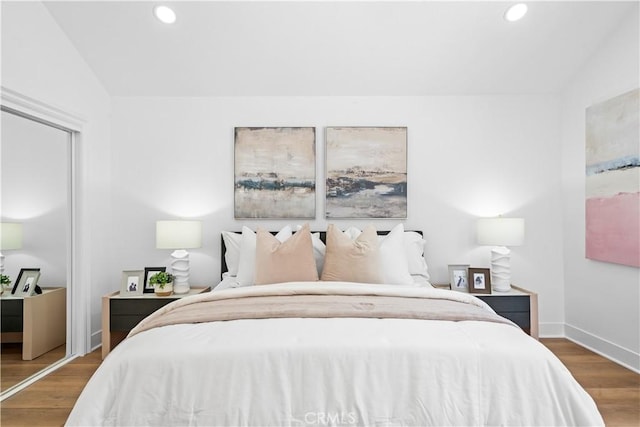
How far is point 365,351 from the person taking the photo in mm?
1580

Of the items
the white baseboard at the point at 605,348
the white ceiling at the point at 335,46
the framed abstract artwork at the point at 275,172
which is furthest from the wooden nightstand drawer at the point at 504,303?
the white ceiling at the point at 335,46

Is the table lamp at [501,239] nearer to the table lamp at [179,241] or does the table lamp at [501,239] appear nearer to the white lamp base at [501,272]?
the white lamp base at [501,272]

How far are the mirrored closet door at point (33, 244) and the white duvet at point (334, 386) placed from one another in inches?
59.4

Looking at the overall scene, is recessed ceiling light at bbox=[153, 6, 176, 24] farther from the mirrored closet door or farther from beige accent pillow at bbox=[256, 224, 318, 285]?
beige accent pillow at bbox=[256, 224, 318, 285]

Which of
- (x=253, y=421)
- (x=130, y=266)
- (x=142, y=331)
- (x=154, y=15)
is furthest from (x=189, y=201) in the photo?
(x=253, y=421)

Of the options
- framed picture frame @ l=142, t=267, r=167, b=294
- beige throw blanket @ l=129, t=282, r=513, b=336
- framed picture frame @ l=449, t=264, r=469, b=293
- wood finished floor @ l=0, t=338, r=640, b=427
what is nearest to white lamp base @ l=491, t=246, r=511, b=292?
framed picture frame @ l=449, t=264, r=469, b=293

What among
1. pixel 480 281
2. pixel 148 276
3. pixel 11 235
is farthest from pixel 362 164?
pixel 11 235

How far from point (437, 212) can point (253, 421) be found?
8.77 feet

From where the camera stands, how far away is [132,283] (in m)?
3.22

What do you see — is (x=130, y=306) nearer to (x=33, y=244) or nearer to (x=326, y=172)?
(x=33, y=244)

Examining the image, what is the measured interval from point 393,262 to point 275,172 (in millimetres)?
1452

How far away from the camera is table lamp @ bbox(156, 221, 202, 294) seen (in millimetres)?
3184

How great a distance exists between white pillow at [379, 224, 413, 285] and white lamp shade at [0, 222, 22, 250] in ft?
8.12

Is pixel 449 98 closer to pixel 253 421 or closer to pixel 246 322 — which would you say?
pixel 246 322
